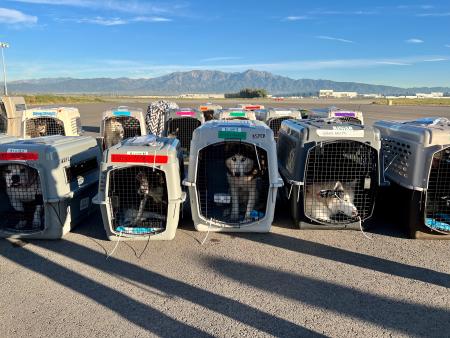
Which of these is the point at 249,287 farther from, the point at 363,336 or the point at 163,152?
the point at 163,152

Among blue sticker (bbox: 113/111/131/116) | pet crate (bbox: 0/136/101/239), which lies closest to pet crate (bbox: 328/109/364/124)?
blue sticker (bbox: 113/111/131/116)

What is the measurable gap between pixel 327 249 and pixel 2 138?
489 cm

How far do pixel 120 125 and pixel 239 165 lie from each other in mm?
5408

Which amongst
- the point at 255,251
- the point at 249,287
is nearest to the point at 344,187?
the point at 255,251

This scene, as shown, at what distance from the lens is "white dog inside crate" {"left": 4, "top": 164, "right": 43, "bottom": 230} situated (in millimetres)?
4852

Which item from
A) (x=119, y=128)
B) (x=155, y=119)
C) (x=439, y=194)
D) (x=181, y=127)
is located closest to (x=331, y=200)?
(x=439, y=194)

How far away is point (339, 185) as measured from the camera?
5.24 m

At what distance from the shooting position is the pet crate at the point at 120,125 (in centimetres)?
955

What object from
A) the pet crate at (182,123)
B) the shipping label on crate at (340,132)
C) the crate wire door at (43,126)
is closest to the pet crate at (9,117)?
the crate wire door at (43,126)

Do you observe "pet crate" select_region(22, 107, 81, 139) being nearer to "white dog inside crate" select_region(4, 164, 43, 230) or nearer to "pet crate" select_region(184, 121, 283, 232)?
"white dog inside crate" select_region(4, 164, 43, 230)

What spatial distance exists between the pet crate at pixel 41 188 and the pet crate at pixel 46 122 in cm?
405

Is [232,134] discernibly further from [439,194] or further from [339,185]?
[439,194]

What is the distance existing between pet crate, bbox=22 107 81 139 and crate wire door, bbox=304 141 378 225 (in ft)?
20.6

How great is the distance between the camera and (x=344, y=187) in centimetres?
526
